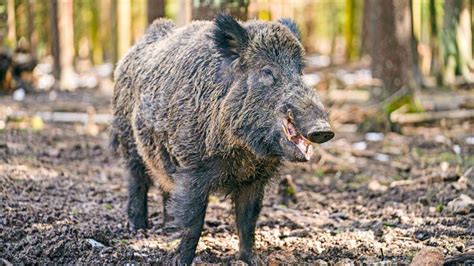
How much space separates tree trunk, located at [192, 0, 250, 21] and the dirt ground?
210 centimetres

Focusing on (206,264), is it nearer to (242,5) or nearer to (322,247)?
(322,247)

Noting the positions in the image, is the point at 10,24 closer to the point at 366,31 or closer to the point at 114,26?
the point at 114,26

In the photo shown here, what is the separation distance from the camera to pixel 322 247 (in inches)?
235

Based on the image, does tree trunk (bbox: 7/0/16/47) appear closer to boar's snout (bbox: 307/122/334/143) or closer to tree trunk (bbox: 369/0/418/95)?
tree trunk (bbox: 369/0/418/95)

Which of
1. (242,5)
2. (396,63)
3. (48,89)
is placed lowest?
(48,89)

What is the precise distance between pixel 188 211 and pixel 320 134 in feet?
4.77

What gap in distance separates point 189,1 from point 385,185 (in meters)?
3.79

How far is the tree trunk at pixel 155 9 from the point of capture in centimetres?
1344

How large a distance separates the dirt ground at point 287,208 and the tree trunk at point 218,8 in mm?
2097

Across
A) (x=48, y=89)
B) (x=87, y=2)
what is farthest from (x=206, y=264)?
(x=87, y=2)

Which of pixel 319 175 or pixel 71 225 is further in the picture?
pixel 319 175

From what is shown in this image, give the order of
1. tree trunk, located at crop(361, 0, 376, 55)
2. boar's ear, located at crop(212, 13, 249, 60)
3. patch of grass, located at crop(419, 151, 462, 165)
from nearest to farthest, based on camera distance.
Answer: boar's ear, located at crop(212, 13, 249, 60)
patch of grass, located at crop(419, 151, 462, 165)
tree trunk, located at crop(361, 0, 376, 55)

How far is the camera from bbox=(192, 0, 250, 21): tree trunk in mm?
9695

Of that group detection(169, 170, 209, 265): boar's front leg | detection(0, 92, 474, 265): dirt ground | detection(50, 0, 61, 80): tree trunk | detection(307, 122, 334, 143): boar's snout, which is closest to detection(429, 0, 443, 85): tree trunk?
detection(0, 92, 474, 265): dirt ground
